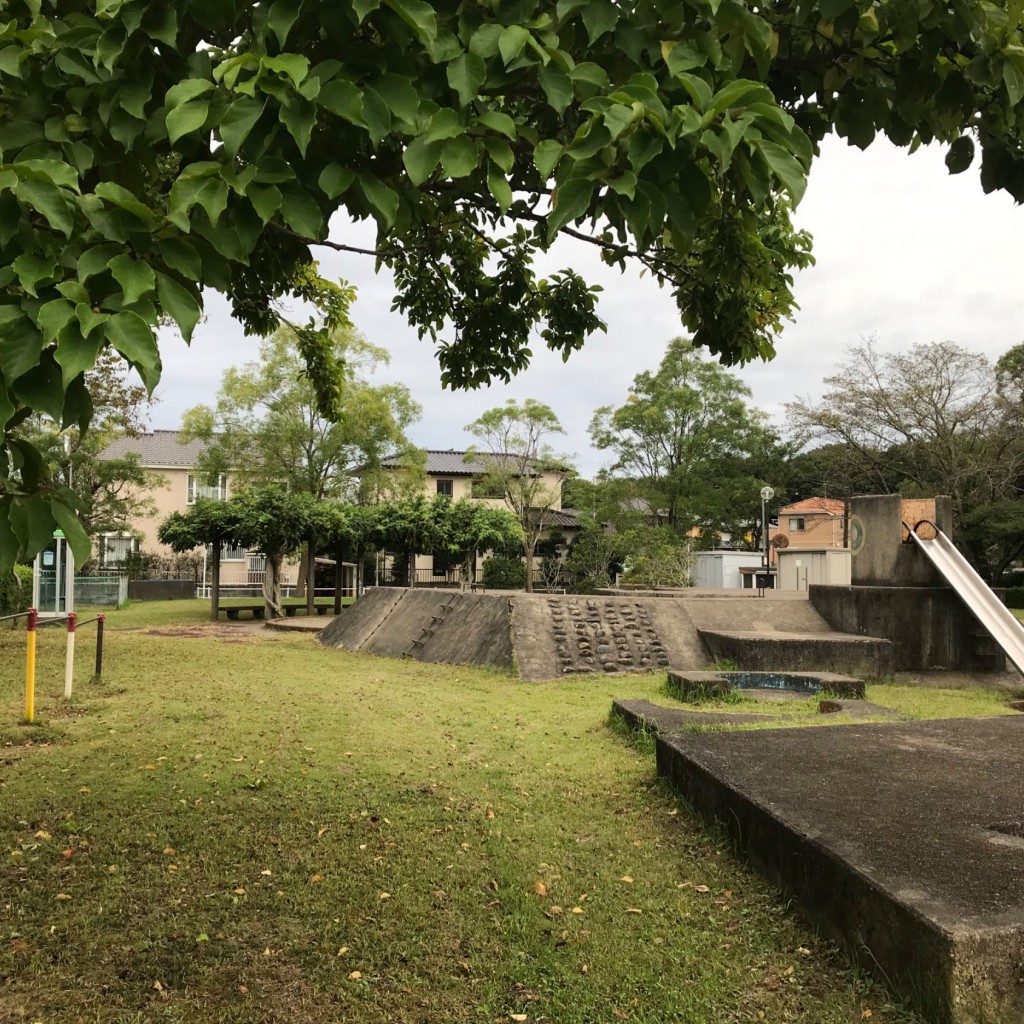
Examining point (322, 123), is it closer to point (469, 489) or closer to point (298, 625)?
point (298, 625)

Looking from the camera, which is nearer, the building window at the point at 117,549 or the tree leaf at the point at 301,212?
the tree leaf at the point at 301,212

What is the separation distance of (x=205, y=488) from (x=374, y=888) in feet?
121

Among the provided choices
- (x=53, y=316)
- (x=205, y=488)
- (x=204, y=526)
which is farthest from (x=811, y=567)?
(x=205, y=488)

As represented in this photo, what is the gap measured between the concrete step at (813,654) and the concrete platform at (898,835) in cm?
532

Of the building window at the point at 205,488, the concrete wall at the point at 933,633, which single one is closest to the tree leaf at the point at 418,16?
the concrete wall at the point at 933,633

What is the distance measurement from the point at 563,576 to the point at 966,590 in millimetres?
21741

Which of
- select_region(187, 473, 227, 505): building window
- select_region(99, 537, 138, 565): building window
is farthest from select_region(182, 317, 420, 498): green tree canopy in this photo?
select_region(99, 537, 138, 565): building window

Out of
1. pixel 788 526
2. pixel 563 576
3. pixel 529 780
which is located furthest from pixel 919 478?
pixel 529 780

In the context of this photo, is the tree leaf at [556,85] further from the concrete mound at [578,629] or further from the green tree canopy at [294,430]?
the green tree canopy at [294,430]

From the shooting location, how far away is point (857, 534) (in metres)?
12.4

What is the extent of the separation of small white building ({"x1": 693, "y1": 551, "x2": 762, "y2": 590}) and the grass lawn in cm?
2117

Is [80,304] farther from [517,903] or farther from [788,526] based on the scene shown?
[788,526]

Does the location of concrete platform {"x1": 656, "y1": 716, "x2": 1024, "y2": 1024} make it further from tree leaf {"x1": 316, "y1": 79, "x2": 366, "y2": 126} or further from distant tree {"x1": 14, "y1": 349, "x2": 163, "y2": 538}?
distant tree {"x1": 14, "y1": 349, "x2": 163, "y2": 538}

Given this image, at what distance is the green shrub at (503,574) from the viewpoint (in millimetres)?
31172
